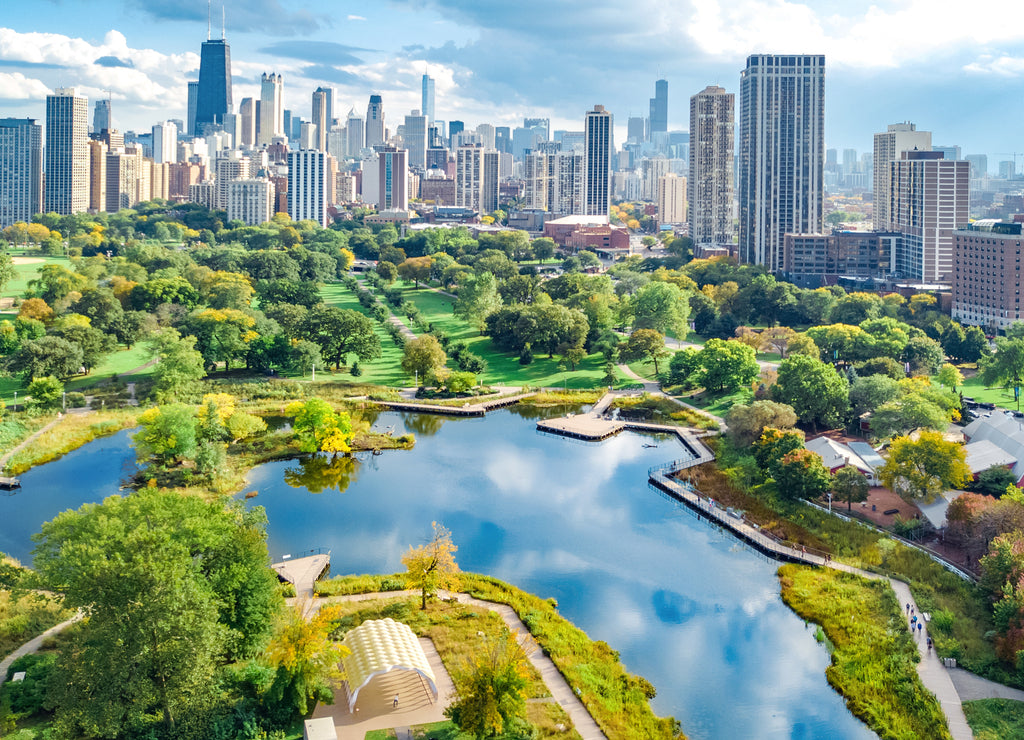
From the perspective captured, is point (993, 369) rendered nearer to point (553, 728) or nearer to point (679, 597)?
point (679, 597)

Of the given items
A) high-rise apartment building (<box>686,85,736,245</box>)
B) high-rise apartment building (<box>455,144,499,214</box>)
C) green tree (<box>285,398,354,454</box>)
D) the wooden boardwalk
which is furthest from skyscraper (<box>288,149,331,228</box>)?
green tree (<box>285,398,354,454</box>)

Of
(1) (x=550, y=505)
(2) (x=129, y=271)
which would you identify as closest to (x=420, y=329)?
(2) (x=129, y=271)

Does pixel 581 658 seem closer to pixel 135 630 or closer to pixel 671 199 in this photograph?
pixel 135 630

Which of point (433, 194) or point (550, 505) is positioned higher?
point (433, 194)

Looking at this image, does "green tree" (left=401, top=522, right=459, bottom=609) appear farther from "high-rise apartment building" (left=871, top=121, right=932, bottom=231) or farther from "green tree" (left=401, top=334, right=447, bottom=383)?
"high-rise apartment building" (left=871, top=121, right=932, bottom=231)

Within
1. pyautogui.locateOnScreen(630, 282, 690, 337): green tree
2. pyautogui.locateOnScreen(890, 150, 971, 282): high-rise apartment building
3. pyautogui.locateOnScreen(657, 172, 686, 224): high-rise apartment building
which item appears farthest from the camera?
pyautogui.locateOnScreen(657, 172, 686, 224): high-rise apartment building

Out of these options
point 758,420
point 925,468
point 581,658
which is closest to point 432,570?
point 581,658
